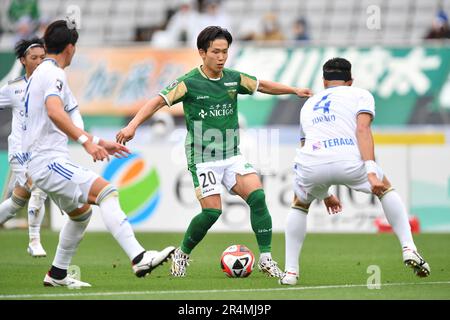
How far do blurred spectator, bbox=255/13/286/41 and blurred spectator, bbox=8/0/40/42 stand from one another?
5.10m

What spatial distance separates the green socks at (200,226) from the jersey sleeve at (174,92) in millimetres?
1225

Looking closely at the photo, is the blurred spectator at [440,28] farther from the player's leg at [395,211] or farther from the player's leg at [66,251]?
the player's leg at [66,251]

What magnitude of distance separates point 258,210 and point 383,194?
5.59ft

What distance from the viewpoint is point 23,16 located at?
2409 centimetres

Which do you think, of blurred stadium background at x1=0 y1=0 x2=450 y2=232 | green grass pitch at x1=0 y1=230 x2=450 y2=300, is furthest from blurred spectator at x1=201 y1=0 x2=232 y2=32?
green grass pitch at x1=0 y1=230 x2=450 y2=300

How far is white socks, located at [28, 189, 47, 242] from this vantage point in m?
13.6

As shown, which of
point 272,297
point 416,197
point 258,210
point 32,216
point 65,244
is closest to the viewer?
point 272,297

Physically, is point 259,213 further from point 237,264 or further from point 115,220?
point 115,220

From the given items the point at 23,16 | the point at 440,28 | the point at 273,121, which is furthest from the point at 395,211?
the point at 23,16

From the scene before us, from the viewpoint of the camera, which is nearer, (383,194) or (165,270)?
(383,194)

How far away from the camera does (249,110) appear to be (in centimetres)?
2003

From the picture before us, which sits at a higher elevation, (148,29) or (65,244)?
(148,29)
